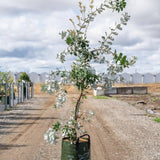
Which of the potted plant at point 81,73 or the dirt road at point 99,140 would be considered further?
the dirt road at point 99,140

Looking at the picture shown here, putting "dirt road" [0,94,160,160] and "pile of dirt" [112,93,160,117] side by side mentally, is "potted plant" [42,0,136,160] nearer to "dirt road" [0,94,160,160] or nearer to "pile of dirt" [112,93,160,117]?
"dirt road" [0,94,160,160]

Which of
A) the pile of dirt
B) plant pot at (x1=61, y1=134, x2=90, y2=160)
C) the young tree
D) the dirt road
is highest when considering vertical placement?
the young tree

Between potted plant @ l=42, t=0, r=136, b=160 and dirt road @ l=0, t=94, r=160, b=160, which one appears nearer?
potted plant @ l=42, t=0, r=136, b=160

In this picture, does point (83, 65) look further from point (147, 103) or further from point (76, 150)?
point (147, 103)

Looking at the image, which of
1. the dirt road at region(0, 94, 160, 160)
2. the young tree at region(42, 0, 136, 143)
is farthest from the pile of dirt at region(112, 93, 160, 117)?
the young tree at region(42, 0, 136, 143)

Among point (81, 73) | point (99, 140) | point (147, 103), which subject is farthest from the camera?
point (147, 103)


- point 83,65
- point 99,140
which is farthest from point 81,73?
point 99,140

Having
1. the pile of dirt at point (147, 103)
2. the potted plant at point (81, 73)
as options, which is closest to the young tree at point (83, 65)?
the potted plant at point (81, 73)

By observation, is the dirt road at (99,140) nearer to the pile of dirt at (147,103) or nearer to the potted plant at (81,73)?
the potted plant at (81,73)

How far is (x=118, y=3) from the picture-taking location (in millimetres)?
5281

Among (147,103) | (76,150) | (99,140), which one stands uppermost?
(76,150)

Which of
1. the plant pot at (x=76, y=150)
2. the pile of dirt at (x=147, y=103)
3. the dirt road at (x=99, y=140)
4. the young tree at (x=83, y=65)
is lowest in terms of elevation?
the dirt road at (x=99, y=140)

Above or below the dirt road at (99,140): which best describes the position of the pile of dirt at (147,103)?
Result: above

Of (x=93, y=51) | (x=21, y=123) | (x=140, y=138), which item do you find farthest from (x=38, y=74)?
(x=93, y=51)
